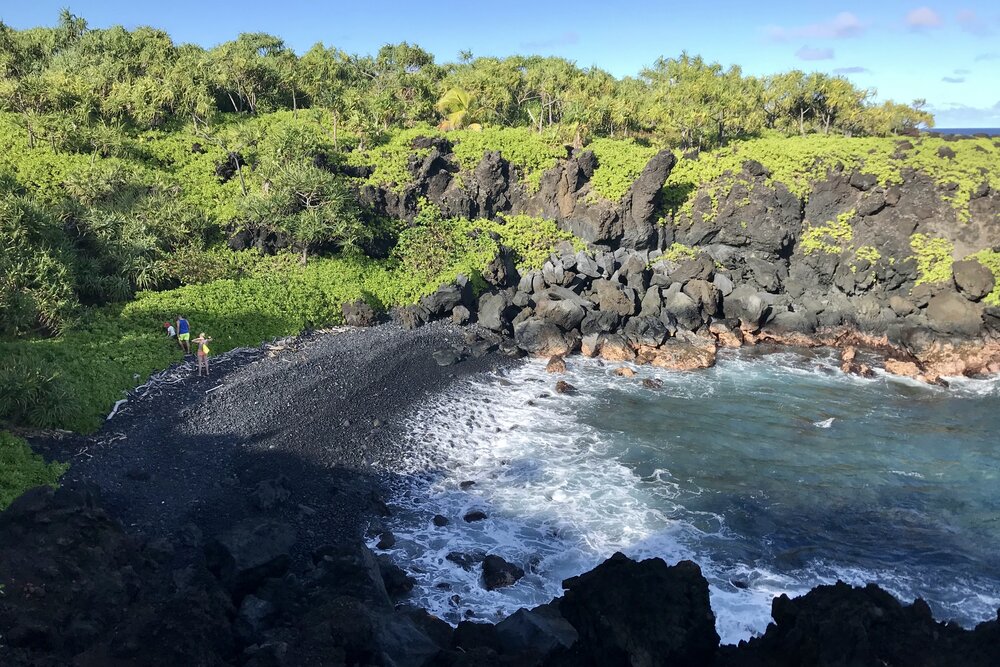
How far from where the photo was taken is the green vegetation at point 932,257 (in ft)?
124

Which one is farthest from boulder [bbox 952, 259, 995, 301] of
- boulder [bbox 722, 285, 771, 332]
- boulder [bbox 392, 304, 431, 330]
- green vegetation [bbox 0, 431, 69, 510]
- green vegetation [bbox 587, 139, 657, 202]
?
green vegetation [bbox 0, 431, 69, 510]

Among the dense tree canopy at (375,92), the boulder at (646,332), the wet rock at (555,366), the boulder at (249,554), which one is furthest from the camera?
the dense tree canopy at (375,92)

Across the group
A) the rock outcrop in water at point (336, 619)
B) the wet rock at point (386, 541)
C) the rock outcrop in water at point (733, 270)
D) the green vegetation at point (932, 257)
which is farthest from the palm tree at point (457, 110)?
the rock outcrop in water at point (336, 619)

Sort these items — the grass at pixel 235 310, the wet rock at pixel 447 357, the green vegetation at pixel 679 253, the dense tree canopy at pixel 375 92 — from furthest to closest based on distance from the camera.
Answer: the dense tree canopy at pixel 375 92, the green vegetation at pixel 679 253, the wet rock at pixel 447 357, the grass at pixel 235 310

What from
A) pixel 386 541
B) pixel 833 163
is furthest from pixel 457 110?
pixel 386 541

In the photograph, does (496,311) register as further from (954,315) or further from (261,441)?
(954,315)

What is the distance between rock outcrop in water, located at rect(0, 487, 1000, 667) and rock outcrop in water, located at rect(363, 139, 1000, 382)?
22.9m

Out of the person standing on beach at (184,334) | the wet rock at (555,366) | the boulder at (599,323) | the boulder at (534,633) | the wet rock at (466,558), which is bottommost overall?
the wet rock at (466,558)

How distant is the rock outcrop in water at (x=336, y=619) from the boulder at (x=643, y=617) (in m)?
0.02

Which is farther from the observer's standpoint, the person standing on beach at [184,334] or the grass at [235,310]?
the person standing on beach at [184,334]

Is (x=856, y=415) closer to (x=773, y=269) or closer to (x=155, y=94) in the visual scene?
(x=773, y=269)

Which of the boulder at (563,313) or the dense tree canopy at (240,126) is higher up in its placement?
the dense tree canopy at (240,126)

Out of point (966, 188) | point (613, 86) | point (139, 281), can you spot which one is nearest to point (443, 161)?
point (139, 281)

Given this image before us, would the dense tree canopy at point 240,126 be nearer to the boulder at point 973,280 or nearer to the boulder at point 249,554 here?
the boulder at point 249,554
